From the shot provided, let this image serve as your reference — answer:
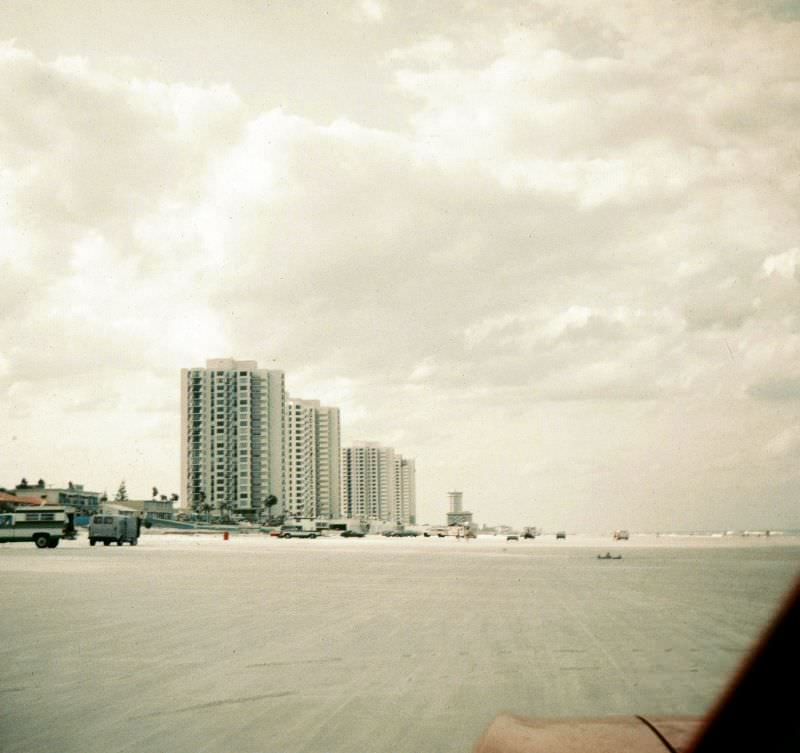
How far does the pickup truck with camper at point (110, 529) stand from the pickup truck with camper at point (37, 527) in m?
6.27

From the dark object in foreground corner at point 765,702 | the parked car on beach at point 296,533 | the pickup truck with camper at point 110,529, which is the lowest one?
the parked car on beach at point 296,533

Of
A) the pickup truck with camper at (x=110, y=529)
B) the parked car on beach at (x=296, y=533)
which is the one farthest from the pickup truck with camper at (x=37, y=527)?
the parked car on beach at (x=296, y=533)

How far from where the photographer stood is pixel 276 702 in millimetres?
9328

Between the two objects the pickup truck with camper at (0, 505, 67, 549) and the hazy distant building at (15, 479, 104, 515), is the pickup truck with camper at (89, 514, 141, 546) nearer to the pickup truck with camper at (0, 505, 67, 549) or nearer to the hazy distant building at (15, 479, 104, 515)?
the pickup truck with camper at (0, 505, 67, 549)

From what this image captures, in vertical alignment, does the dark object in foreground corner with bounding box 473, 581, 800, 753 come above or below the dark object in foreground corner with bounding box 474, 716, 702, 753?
above

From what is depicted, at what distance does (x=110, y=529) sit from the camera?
6644 cm

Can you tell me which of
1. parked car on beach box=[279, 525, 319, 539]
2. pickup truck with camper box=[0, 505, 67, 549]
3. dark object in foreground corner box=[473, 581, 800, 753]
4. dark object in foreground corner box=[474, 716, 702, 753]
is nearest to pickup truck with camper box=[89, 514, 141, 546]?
pickup truck with camper box=[0, 505, 67, 549]

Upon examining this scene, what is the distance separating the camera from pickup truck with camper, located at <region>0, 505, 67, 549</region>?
5872 cm

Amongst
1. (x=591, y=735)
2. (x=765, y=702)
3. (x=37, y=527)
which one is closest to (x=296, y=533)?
(x=37, y=527)

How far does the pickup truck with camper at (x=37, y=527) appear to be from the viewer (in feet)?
193

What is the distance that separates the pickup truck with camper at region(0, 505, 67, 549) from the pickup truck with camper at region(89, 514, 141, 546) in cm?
627

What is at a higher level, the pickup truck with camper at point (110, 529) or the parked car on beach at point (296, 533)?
the pickup truck with camper at point (110, 529)

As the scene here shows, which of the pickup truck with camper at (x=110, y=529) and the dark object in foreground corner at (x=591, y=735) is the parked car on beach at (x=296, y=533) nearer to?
the pickup truck with camper at (x=110, y=529)

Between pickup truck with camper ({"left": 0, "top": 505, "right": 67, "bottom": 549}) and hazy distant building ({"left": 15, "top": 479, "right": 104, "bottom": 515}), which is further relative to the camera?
hazy distant building ({"left": 15, "top": 479, "right": 104, "bottom": 515})
